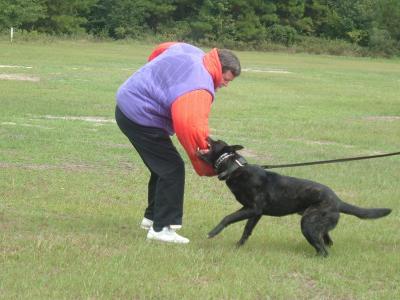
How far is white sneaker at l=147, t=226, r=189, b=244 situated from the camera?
6.87 m

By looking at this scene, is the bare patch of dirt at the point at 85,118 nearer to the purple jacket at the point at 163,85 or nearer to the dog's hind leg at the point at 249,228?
the purple jacket at the point at 163,85

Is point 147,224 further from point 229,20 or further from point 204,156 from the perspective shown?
point 229,20

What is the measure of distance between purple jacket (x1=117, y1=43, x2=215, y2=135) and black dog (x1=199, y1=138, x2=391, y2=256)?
1.77ft

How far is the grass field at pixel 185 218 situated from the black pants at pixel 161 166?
344 mm

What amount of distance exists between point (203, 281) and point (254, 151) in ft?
26.6

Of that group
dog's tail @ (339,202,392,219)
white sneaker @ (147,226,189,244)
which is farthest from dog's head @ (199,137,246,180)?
dog's tail @ (339,202,392,219)

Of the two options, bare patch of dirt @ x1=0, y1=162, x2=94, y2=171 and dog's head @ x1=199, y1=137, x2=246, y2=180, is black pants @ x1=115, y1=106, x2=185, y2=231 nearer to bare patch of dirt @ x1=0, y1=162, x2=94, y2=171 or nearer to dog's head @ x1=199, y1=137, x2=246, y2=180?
dog's head @ x1=199, y1=137, x2=246, y2=180

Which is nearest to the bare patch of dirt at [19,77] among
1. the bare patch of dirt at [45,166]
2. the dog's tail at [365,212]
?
the bare patch of dirt at [45,166]

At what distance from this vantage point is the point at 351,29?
75.9m

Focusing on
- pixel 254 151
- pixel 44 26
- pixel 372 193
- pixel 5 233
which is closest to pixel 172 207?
pixel 5 233

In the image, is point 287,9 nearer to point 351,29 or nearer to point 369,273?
point 351,29

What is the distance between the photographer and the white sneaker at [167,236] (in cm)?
687

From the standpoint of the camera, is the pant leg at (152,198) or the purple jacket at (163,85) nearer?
the purple jacket at (163,85)

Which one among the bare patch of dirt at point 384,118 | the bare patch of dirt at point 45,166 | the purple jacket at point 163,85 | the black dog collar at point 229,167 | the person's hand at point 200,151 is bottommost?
the bare patch of dirt at point 384,118
